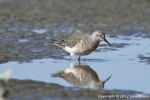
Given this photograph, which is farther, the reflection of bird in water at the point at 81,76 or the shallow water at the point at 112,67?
the shallow water at the point at 112,67

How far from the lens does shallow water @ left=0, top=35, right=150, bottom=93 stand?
12.2 meters

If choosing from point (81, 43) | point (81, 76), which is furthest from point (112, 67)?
point (81, 76)

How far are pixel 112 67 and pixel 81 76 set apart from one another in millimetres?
1395

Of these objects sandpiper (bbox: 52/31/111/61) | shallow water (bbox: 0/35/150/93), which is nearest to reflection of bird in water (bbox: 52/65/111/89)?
shallow water (bbox: 0/35/150/93)

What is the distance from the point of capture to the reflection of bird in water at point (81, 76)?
12000 millimetres

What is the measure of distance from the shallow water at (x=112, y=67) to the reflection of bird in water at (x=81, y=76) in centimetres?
13

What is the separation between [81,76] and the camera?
12703 millimetres

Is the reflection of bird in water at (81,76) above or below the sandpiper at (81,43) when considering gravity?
below

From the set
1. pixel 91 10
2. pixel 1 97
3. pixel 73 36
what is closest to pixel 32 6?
pixel 91 10

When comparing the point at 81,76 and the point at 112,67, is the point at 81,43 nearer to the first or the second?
the point at 112,67

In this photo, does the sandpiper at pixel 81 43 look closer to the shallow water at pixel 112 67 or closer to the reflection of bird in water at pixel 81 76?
the shallow water at pixel 112 67

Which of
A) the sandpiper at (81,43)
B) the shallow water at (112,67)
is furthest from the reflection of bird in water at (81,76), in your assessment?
the sandpiper at (81,43)

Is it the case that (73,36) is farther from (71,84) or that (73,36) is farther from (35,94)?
(35,94)

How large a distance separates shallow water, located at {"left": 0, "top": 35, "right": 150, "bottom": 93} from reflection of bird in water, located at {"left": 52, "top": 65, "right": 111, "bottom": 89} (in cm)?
13
